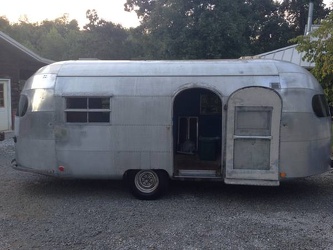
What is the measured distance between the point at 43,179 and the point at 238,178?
444cm

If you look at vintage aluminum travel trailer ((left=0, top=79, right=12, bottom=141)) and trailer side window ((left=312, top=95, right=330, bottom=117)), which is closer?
trailer side window ((left=312, top=95, right=330, bottom=117))

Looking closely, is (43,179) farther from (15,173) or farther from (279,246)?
(279,246)

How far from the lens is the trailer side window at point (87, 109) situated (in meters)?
6.82

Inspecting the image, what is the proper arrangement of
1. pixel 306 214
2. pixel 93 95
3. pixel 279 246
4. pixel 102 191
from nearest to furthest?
pixel 279 246 < pixel 306 214 < pixel 93 95 < pixel 102 191

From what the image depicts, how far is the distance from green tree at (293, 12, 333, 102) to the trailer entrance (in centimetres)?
300

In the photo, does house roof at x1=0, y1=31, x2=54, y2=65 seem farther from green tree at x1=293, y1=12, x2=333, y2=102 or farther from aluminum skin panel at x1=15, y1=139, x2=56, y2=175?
green tree at x1=293, y1=12, x2=333, y2=102

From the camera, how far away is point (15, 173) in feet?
29.4

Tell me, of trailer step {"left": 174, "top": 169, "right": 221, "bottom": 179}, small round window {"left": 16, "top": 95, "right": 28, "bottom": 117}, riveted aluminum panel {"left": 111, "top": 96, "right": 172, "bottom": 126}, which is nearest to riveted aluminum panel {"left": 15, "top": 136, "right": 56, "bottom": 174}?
small round window {"left": 16, "top": 95, "right": 28, "bottom": 117}

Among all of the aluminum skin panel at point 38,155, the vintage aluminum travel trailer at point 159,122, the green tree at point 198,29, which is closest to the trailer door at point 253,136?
the vintage aluminum travel trailer at point 159,122

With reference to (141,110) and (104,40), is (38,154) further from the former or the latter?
(104,40)

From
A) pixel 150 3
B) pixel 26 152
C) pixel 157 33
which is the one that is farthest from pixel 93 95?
pixel 150 3

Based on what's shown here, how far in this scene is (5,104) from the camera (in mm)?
15586

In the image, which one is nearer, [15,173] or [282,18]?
[15,173]

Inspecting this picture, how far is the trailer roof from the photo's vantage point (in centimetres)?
676
